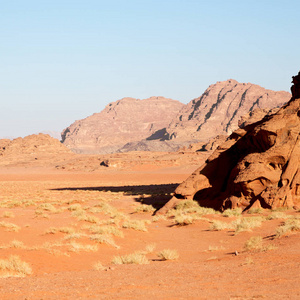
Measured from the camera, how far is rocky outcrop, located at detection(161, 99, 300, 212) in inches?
732

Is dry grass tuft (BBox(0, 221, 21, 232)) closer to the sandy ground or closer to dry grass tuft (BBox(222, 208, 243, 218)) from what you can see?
the sandy ground

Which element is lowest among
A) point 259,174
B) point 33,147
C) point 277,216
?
point 277,216

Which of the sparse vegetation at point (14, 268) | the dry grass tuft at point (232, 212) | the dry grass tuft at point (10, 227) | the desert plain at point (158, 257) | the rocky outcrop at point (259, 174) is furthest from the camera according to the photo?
the rocky outcrop at point (259, 174)

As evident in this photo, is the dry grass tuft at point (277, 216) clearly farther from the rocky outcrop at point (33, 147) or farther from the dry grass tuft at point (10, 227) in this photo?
the rocky outcrop at point (33, 147)

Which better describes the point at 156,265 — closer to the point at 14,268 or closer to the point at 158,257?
the point at 158,257

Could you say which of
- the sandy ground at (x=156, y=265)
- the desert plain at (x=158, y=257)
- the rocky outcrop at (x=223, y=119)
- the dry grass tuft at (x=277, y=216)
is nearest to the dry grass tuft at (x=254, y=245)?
the desert plain at (x=158, y=257)

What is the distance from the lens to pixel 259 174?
18750 mm

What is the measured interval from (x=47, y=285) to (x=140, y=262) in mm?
3044

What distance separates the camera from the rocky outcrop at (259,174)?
1859 cm

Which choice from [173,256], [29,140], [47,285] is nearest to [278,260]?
[173,256]

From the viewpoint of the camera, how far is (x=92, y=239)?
12.6 m

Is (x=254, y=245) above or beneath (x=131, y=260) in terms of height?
above

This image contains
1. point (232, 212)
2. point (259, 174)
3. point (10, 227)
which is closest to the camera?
point (10, 227)

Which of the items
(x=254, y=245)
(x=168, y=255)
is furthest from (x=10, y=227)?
(x=254, y=245)
